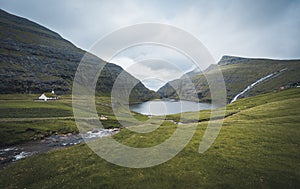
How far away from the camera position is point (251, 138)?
28.6 metres

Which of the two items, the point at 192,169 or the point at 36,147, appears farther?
the point at 36,147

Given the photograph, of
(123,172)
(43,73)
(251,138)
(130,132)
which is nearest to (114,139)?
(130,132)

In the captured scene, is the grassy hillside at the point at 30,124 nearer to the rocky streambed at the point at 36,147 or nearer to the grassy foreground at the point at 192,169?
the rocky streambed at the point at 36,147

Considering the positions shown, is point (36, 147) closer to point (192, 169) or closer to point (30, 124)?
point (30, 124)

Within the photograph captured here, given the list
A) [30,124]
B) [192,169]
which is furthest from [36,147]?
[192,169]

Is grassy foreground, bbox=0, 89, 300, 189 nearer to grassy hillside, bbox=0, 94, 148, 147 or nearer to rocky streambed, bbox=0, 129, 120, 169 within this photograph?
rocky streambed, bbox=0, 129, 120, 169

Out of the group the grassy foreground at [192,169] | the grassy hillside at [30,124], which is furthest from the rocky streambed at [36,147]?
the grassy foreground at [192,169]

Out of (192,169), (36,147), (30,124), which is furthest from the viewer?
(30,124)

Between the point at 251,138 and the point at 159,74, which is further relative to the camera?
the point at 159,74

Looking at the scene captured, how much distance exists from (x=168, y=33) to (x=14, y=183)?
101 ft

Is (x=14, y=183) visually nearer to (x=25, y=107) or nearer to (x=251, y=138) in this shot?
(x=251, y=138)

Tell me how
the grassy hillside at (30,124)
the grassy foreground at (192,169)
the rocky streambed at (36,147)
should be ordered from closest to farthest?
the grassy foreground at (192,169) < the rocky streambed at (36,147) < the grassy hillside at (30,124)

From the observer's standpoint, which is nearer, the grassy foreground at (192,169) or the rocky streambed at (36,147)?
the grassy foreground at (192,169)

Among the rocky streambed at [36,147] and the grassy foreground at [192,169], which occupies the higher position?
the grassy foreground at [192,169]
